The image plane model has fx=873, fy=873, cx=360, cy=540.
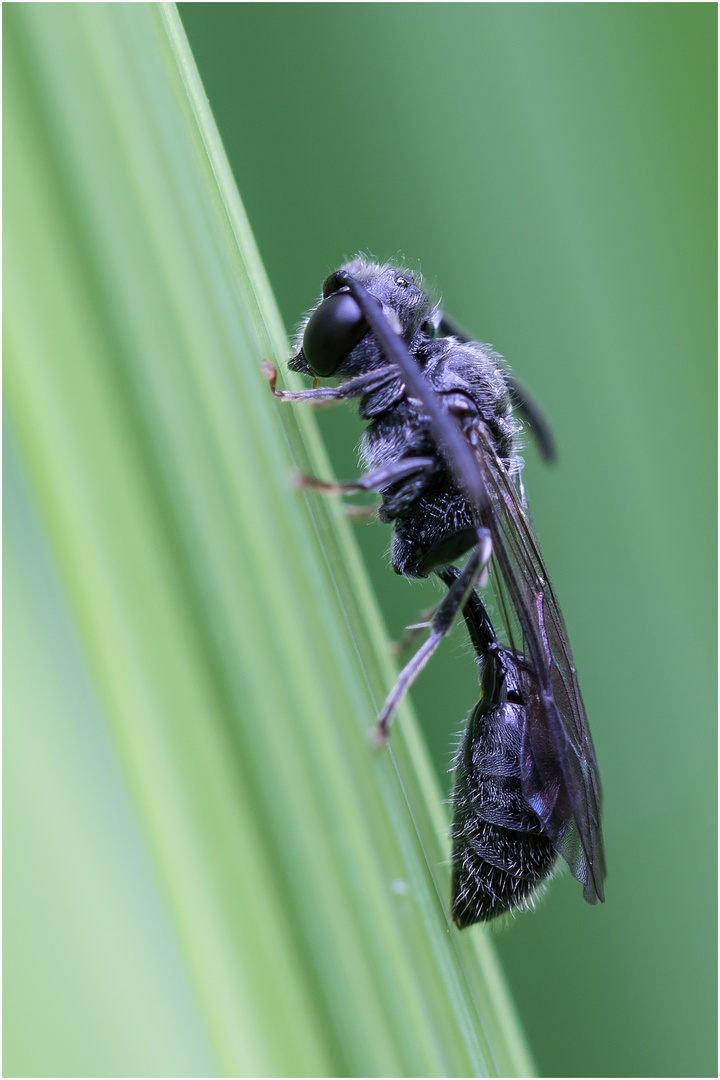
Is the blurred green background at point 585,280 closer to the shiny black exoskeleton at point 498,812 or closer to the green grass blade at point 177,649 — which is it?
the shiny black exoskeleton at point 498,812

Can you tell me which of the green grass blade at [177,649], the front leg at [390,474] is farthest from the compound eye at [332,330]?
the green grass blade at [177,649]

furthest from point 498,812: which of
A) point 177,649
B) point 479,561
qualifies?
point 177,649

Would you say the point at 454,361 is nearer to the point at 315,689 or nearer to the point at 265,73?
the point at 265,73

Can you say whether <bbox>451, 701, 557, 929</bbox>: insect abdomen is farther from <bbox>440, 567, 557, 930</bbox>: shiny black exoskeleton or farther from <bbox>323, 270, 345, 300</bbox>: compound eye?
<bbox>323, 270, 345, 300</bbox>: compound eye

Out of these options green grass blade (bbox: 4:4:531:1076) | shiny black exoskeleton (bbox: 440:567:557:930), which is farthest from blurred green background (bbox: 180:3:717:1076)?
green grass blade (bbox: 4:4:531:1076)

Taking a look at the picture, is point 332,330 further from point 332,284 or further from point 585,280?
point 585,280

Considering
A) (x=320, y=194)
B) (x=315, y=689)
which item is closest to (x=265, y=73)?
(x=320, y=194)
